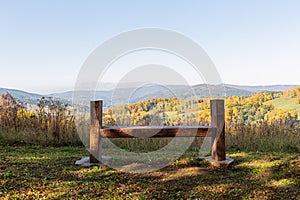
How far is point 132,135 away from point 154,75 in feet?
4.99

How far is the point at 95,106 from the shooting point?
489 centimetres

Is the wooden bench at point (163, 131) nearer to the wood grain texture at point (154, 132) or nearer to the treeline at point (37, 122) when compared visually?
the wood grain texture at point (154, 132)

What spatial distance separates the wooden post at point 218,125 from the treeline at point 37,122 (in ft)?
12.3

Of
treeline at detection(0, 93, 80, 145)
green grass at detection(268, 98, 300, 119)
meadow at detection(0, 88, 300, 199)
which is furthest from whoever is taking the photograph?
green grass at detection(268, 98, 300, 119)

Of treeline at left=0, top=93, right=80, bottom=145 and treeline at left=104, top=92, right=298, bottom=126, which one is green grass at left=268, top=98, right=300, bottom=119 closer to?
treeline at left=104, top=92, right=298, bottom=126

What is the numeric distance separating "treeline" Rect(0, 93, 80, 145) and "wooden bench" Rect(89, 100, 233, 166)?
255 centimetres

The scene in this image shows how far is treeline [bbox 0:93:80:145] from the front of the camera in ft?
23.9

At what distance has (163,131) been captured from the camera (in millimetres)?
4734

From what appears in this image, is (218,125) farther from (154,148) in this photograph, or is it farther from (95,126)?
(154,148)

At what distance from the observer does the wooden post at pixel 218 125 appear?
491cm

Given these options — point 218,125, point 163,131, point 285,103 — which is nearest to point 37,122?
point 163,131

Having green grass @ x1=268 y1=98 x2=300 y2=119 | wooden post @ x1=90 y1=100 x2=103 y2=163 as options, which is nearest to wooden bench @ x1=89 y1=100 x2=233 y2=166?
wooden post @ x1=90 y1=100 x2=103 y2=163

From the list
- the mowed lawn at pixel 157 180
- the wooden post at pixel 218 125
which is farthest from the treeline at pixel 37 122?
the wooden post at pixel 218 125

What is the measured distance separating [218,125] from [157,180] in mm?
1463
